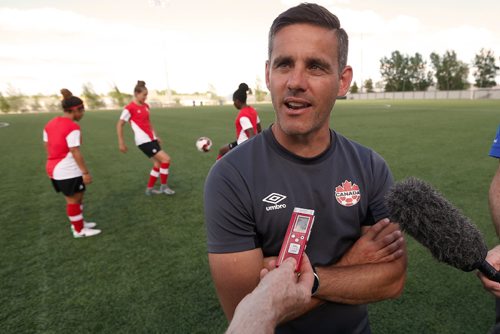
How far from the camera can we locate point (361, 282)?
1.46 metres

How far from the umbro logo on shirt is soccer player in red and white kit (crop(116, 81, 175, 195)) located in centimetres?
529

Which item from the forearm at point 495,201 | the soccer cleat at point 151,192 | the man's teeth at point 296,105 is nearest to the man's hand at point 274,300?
the man's teeth at point 296,105

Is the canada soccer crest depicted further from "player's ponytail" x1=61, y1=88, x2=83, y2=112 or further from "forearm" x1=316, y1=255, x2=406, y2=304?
"player's ponytail" x1=61, y1=88, x2=83, y2=112

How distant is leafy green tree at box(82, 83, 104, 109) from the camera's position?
3214 inches

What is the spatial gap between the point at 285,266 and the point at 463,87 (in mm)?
82478

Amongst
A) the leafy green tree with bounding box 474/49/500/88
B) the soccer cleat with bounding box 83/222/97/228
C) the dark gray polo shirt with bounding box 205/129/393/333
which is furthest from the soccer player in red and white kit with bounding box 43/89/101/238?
the leafy green tree with bounding box 474/49/500/88

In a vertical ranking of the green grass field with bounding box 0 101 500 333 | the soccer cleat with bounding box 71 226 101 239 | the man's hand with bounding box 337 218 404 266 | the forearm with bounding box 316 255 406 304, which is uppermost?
the man's hand with bounding box 337 218 404 266

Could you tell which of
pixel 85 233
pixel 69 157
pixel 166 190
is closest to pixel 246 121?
pixel 166 190

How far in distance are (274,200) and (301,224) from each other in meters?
0.39

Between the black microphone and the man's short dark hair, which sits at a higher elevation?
the man's short dark hair

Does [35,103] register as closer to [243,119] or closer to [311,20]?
[243,119]

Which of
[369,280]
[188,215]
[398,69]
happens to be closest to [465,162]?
[188,215]

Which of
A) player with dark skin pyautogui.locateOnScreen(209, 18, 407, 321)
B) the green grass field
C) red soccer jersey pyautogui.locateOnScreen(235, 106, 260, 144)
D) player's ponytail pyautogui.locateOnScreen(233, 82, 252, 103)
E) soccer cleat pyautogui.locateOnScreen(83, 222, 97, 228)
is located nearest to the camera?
player with dark skin pyautogui.locateOnScreen(209, 18, 407, 321)

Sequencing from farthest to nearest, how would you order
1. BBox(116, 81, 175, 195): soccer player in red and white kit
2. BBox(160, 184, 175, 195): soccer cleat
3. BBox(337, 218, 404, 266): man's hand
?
BBox(160, 184, 175, 195): soccer cleat < BBox(116, 81, 175, 195): soccer player in red and white kit < BBox(337, 218, 404, 266): man's hand
